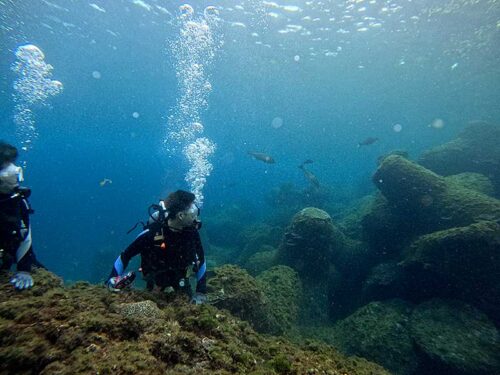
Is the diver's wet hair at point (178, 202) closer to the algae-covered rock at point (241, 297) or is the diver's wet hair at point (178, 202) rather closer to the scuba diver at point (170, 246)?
the scuba diver at point (170, 246)

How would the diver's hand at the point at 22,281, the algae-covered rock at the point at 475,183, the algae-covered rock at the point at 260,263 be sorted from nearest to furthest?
the diver's hand at the point at 22,281 → the algae-covered rock at the point at 260,263 → the algae-covered rock at the point at 475,183

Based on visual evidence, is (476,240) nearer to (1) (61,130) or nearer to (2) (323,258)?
(2) (323,258)

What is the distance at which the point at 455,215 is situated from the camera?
26.0 feet

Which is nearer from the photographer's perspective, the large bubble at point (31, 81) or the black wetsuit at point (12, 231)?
the black wetsuit at point (12, 231)

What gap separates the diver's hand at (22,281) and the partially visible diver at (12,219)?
0.47 metres

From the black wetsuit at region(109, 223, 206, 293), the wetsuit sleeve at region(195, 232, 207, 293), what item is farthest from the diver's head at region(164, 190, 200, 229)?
the wetsuit sleeve at region(195, 232, 207, 293)

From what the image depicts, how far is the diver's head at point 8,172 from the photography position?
3588 mm

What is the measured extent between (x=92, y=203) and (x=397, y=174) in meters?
62.5

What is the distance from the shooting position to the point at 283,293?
6785 millimetres

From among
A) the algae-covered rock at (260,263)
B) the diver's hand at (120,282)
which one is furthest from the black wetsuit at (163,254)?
the algae-covered rock at (260,263)

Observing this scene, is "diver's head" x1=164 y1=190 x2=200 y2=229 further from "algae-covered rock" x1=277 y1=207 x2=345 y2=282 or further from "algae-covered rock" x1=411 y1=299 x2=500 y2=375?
"algae-covered rock" x1=411 y1=299 x2=500 y2=375

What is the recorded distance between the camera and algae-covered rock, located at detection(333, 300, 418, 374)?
19.6ft

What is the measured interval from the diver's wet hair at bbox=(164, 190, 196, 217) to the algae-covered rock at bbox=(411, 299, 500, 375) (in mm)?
5832

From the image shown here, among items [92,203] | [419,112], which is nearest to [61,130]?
[92,203]
